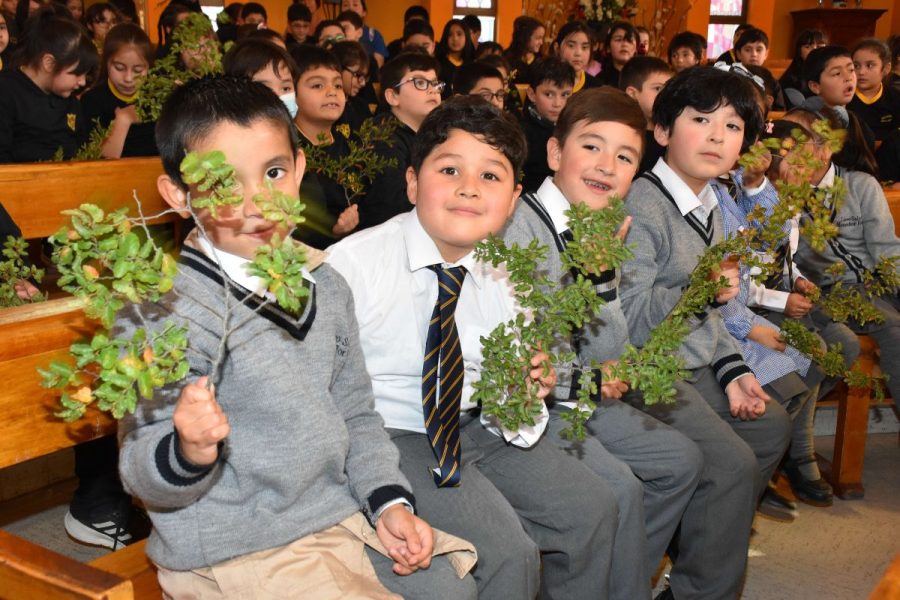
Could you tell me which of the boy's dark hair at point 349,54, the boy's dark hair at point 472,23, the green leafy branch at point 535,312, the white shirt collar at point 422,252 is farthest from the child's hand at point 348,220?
the boy's dark hair at point 472,23

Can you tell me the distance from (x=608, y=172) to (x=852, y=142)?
1.99 m

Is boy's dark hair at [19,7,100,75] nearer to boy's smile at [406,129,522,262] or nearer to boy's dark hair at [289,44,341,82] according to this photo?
boy's dark hair at [289,44,341,82]

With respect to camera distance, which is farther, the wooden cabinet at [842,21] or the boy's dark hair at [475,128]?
the wooden cabinet at [842,21]

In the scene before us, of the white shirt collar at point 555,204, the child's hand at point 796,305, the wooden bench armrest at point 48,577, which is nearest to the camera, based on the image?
the wooden bench armrest at point 48,577

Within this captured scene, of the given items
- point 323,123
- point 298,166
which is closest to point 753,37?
point 323,123

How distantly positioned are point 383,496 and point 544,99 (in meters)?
3.79

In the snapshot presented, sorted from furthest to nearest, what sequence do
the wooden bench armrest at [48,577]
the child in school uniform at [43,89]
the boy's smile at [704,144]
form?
the child in school uniform at [43,89]
the boy's smile at [704,144]
the wooden bench armrest at [48,577]

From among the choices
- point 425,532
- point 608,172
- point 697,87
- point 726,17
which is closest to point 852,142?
point 697,87

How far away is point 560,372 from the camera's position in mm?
2412

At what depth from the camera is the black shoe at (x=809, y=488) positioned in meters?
3.58

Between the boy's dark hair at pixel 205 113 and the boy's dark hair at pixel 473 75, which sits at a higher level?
the boy's dark hair at pixel 473 75

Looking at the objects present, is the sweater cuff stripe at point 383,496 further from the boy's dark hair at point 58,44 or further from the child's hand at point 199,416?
the boy's dark hair at point 58,44

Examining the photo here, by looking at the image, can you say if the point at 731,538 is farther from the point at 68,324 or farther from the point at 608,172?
the point at 68,324

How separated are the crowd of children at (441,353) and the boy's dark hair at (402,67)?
29 mm
